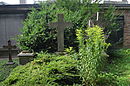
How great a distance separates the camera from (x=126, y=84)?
496 centimetres

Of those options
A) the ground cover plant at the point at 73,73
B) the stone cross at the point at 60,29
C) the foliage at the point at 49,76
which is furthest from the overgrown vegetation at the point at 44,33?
the ground cover plant at the point at 73,73

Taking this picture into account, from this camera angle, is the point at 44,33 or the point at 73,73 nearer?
the point at 73,73

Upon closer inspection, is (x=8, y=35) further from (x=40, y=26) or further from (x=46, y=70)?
(x=46, y=70)

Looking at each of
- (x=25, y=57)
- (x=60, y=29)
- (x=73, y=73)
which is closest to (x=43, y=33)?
(x=60, y=29)

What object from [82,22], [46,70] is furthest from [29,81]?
[82,22]

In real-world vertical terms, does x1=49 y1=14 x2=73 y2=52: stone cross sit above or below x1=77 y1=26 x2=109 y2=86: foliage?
above

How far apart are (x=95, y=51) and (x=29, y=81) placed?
162 cm

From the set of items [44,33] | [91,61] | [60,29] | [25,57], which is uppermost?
[60,29]

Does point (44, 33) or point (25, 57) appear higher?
point (44, 33)

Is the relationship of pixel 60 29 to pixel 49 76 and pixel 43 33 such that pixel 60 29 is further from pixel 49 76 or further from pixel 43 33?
pixel 49 76

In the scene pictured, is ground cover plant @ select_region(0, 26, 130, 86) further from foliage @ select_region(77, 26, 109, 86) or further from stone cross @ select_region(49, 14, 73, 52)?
stone cross @ select_region(49, 14, 73, 52)

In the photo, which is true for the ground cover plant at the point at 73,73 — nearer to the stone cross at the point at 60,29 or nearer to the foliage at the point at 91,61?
the foliage at the point at 91,61

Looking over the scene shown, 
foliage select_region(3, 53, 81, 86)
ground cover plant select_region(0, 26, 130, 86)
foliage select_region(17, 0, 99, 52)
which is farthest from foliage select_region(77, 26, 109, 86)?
foliage select_region(17, 0, 99, 52)

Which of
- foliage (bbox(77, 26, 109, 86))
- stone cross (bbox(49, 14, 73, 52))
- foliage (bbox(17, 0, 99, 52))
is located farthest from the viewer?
foliage (bbox(17, 0, 99, 52))
